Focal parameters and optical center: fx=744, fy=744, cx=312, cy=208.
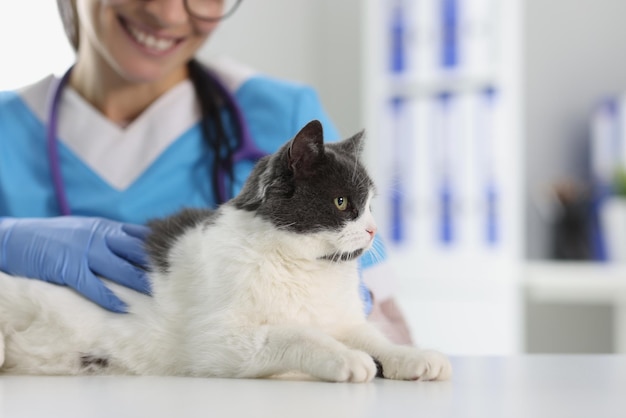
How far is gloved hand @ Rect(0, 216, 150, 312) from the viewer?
34.1 inches

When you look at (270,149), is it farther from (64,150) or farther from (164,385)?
(164,385)

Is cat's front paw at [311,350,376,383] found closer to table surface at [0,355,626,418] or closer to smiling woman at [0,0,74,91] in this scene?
table surface at [0,355,626,418]

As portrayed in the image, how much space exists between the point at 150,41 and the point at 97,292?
1.67ft

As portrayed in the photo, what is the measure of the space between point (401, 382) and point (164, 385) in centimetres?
22

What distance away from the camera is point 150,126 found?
49.4 inches

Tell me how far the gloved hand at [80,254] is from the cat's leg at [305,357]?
0.19 meters

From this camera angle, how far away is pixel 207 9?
3.96 feet

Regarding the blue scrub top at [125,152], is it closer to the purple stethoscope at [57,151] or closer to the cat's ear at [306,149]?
the purple stethoscope at [57,151]

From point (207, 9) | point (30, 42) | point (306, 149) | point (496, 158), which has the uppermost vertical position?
point (30, 42)

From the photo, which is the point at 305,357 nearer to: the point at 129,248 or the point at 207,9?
the point at 129,248

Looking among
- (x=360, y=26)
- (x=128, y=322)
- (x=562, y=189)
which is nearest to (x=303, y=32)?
(x=360, y=26)

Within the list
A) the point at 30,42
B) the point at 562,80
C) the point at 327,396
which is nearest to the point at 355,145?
the point at 327,396

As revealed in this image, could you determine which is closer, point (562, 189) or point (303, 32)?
point (562, 189)

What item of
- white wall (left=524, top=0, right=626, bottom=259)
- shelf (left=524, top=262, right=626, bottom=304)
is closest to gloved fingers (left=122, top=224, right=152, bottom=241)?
shelf (left=524, top=262, right=626, bottom=304)
